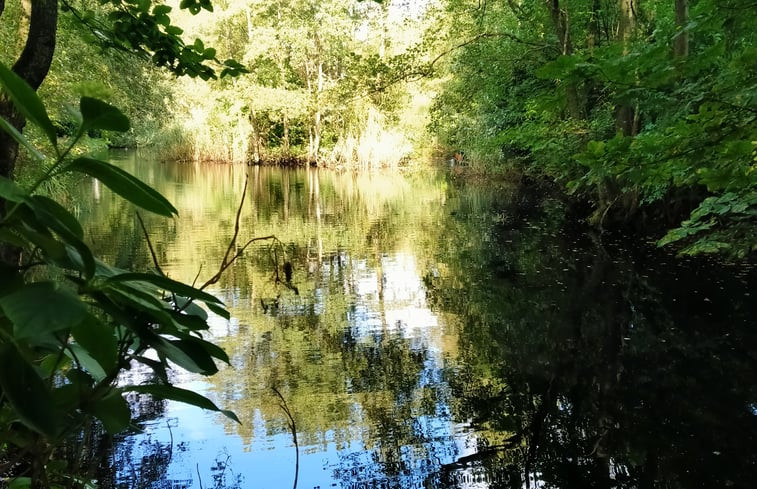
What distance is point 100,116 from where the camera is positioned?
67 cm

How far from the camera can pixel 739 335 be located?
547 centimetres

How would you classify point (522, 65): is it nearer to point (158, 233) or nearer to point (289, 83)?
point (158, 233)

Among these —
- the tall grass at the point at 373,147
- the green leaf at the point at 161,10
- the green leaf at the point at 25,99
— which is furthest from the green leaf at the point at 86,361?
the tall grass at the point at 373,147

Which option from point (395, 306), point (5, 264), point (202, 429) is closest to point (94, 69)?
point (395, 306)

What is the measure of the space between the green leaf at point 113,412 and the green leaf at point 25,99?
0.36m

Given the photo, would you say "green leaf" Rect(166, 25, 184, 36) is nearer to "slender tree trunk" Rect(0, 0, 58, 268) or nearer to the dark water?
"slender tree trunk" Rect(0, 0, 58, 268)

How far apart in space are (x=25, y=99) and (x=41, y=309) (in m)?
0.26

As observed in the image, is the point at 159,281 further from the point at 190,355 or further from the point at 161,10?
the point at 161,10

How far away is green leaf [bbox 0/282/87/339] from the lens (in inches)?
20.5

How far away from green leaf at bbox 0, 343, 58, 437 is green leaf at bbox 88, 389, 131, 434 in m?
0.18

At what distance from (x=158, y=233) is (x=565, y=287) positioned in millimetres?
7560

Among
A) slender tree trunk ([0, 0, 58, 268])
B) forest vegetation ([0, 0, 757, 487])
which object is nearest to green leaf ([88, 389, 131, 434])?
forest vegetation ([0, 0, 757, 487])

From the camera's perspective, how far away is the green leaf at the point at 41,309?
521 millimetres

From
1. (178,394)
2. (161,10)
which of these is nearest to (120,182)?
(178,394)
